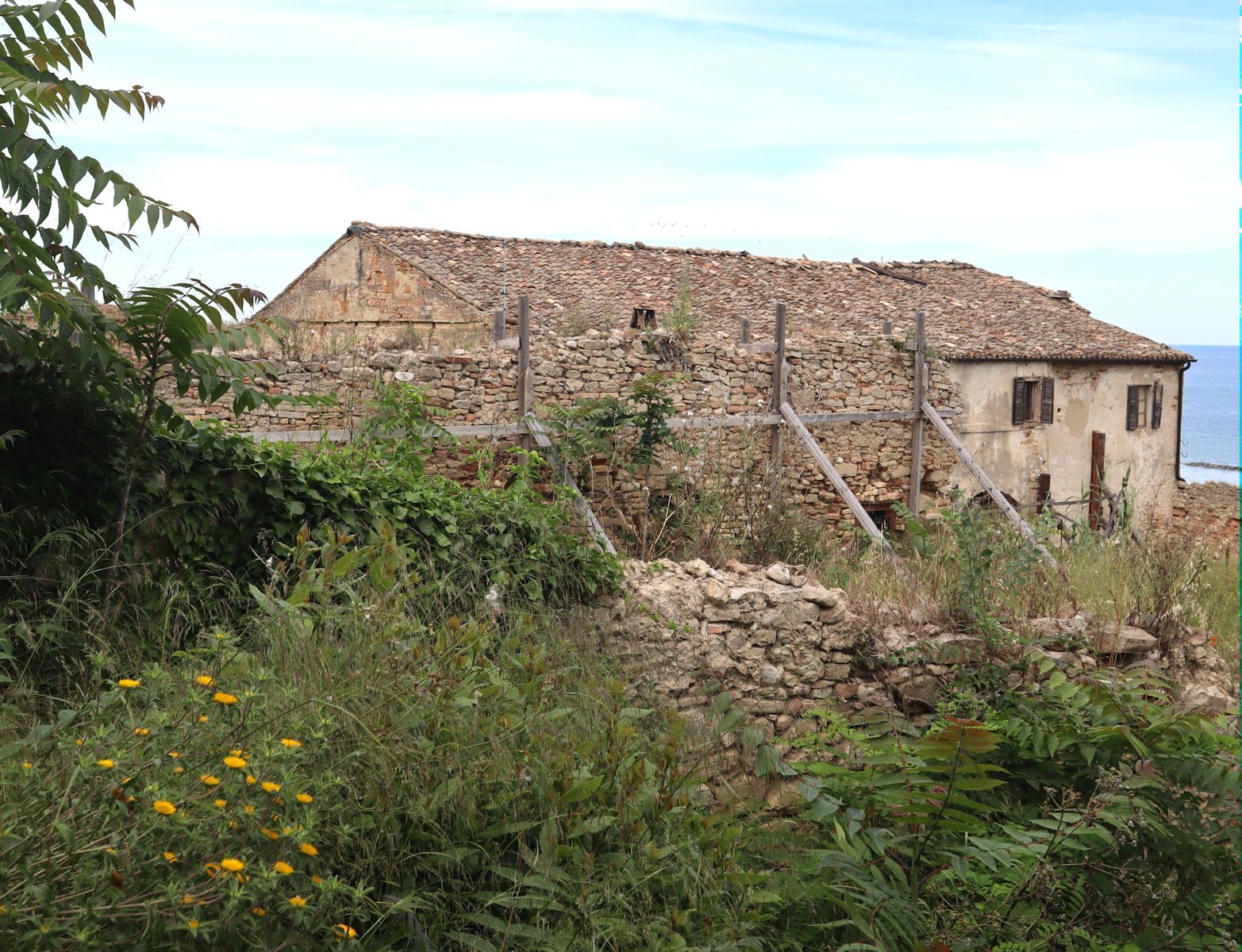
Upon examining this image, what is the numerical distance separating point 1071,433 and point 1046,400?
1.09m

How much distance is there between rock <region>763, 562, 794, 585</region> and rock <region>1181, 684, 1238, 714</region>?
268cm

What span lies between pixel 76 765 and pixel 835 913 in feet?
9.18

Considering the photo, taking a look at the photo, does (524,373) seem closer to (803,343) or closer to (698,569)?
(803,343)

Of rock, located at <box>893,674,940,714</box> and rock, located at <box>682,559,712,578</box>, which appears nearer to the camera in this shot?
rock, located at <box>893,674,940,714</box>

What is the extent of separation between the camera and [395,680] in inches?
146

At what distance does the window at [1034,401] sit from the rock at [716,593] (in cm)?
1353

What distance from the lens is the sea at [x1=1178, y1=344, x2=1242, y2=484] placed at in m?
69.9

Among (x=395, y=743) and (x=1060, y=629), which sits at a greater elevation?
(x=395, y=743)

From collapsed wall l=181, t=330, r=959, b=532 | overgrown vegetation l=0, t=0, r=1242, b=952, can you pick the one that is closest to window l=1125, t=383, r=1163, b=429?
collapsed wall l=181, t=330, r=959, b=532

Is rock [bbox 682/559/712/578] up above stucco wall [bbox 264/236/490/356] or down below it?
below

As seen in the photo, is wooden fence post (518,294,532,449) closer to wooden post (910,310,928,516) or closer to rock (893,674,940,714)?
rock (893,674,940,714)

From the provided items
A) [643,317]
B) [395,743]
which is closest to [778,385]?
[643,317]

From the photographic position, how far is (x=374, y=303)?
17.3 metres

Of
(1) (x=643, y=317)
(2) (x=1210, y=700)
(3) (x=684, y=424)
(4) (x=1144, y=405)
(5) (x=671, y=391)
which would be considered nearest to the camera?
(2) (x=1210, y=700)
